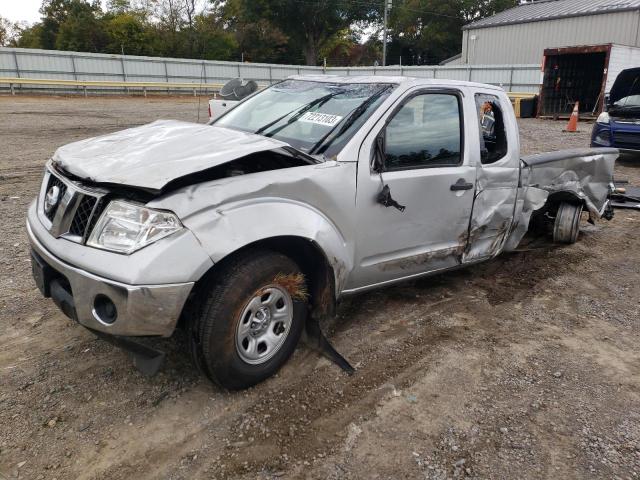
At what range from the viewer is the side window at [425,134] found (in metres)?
3.52

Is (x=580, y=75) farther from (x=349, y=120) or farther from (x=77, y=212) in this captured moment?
(x=77, y=212)

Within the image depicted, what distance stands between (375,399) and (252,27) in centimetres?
5216

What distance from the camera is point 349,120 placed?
345 cm

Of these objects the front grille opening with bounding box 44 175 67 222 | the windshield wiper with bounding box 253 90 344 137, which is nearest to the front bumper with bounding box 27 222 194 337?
the front grille opening with bounding box 44 175 67 222

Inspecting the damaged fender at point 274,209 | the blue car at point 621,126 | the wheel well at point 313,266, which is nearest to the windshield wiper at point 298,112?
the damaged fender at point 274,209

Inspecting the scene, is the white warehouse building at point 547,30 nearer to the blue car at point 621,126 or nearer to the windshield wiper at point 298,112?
the blue car at point 621,126

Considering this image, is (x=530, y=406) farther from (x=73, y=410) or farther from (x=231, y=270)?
(x=73, y=410)

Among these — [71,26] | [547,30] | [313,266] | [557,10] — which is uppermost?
[71,26]

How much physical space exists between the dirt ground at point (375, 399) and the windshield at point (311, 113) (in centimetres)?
138

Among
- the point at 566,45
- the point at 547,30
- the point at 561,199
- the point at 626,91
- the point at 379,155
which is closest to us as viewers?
the point at 379,155

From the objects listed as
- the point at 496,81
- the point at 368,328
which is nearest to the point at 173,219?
the point at 368,328

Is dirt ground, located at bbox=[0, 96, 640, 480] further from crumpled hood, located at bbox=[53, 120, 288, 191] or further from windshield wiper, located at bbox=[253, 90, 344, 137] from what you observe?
windshield wiper, located at bbox=[253, 90, 344, 137]

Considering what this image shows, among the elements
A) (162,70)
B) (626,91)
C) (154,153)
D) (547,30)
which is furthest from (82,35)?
(154,153)

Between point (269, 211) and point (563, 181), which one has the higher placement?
point (269, 211)
